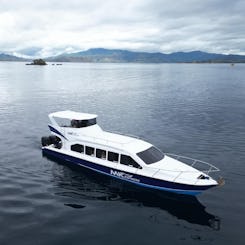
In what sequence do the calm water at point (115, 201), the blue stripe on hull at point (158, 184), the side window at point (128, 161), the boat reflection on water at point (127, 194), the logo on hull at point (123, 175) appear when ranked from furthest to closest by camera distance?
1. the side window at point (128, 161)
2. the logo on hull at point (123, 175)
3. the blue stripe on hull at point (158, 184)
4. the boat reflection on water at point (127, 194)
5. the calm water at point (115, 201)

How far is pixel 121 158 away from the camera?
28125mm

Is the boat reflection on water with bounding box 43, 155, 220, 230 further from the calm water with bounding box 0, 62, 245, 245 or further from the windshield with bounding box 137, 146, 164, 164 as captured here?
the windshield with bounding box 137, 146, 164, 164

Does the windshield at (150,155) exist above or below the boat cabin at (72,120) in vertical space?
below

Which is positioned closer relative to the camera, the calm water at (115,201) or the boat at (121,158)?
the calm water at (115,201)

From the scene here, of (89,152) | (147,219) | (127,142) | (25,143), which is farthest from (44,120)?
(147,219)

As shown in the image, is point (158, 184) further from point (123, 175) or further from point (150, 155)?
point (123, 175)

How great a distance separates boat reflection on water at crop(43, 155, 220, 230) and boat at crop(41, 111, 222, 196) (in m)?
0.66

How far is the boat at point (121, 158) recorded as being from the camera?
82.5 feet

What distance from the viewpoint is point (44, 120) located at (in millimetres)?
53688

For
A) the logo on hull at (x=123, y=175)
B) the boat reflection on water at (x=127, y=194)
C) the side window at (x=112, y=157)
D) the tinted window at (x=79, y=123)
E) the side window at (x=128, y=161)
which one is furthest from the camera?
the tinted window at (x=79, y=123)

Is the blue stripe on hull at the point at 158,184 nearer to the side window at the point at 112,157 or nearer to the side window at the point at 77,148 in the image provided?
the side window at the point at 112,157

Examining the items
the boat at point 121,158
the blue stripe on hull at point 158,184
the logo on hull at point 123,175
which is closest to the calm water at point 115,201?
the blue stripe on hull at point 158,184

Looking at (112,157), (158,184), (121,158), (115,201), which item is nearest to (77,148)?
(112,157)

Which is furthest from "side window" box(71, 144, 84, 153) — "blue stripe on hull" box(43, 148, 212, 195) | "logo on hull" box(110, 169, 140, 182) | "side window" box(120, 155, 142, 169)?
"side window" box(120, 155, 142, 169)
